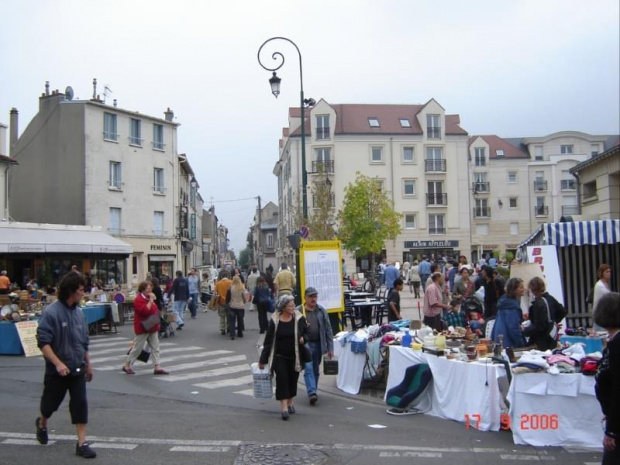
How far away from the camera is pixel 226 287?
17.1 metres

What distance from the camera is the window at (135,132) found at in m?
41.5

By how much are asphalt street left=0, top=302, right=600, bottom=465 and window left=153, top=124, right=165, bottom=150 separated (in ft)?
110

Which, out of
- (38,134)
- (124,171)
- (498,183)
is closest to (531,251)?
(124,171)

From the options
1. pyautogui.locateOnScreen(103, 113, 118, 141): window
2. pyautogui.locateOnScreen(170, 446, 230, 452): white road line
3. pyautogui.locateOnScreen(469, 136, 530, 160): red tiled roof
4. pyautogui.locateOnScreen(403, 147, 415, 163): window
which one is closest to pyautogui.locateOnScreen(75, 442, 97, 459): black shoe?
pyautogui.locateOnScreen(170, 446, 230, 452): white road line

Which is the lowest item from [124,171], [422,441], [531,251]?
[422,441]

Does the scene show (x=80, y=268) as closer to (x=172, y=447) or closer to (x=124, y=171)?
(x=124, y=171)

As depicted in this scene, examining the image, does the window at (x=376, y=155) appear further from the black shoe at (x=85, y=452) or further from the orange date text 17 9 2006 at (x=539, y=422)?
the black shoe at (x=85, y=452)

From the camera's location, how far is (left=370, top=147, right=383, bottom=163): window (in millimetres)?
56469

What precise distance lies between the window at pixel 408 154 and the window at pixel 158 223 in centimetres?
2359

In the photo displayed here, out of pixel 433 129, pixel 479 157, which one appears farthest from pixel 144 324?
pixel 479 157

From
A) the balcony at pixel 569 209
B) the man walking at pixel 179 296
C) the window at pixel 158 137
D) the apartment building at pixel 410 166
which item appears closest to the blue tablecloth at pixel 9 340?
the man walking at pixel 179 296

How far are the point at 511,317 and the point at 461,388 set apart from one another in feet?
4.72

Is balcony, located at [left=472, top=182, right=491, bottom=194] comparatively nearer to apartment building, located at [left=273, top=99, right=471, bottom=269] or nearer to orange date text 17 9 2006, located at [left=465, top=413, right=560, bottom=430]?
apartment building, located at [left=273, top=99, right=471, bottom=269]

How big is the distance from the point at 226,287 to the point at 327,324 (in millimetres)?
8167
